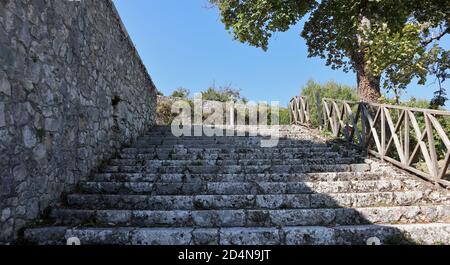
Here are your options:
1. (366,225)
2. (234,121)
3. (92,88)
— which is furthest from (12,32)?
(234,121)

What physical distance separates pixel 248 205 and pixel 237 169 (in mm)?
1065

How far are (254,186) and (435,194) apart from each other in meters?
1.95

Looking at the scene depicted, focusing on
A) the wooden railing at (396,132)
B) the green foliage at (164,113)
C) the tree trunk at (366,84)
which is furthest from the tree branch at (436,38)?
the green foliage at (164,113)

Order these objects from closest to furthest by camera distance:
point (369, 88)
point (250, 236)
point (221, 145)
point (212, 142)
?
1. point (250, 236)
2. point (221, 145)
3. point (212, 142)
4. point (369, 88)

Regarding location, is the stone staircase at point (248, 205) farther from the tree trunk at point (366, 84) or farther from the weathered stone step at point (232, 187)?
the tree trunk at point (366, 84)

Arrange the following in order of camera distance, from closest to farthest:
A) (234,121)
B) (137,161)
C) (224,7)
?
(137,161)
(224,7)
(234,121)

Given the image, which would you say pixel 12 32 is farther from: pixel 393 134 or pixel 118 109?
pixel 393 134

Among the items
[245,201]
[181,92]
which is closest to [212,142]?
[245,201]

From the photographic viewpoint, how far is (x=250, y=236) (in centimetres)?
277

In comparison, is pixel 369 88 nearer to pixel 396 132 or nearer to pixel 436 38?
pixel 436 38

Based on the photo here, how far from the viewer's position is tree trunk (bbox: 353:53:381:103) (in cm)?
754

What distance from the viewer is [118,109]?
542cm

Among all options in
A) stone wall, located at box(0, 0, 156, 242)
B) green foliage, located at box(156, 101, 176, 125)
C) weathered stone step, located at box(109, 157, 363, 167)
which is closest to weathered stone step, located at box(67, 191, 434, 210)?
stone wall, located at box(0, 0, 156, 242)

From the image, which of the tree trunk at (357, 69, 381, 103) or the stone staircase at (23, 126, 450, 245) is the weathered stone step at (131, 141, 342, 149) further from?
the tree trunk at (357, 69, 381, 103)
